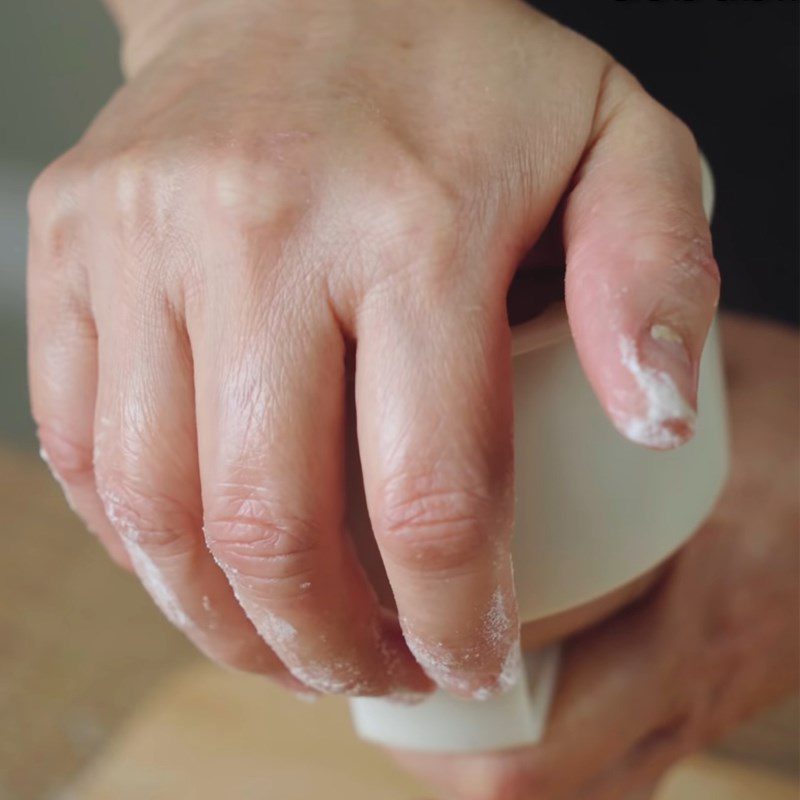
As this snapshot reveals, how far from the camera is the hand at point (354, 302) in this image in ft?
1.11

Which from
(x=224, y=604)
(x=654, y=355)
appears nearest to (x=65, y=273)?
(x=224, y=604)

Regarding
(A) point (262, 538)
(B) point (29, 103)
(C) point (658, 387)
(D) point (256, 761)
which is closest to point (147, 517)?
(A) point (262, 538)

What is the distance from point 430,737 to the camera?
0.51m

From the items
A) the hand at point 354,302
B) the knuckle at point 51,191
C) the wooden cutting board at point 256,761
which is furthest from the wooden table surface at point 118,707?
the knuckle at point 51,191

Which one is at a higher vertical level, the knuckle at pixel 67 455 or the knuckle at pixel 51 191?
the knuckle at pixel 51 191

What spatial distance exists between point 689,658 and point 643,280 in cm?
35

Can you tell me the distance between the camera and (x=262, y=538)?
369mm

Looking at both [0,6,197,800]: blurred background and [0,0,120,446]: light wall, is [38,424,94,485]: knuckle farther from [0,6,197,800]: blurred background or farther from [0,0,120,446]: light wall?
[0,0,120,446]: light wall

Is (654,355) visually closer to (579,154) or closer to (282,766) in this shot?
(579,154)

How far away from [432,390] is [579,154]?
10 cm

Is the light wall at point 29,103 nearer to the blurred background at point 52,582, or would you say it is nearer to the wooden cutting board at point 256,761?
the blurred background at point 52,582

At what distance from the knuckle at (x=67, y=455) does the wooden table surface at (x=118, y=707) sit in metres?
0.27

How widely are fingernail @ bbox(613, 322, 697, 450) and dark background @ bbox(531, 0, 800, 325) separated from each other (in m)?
0.44

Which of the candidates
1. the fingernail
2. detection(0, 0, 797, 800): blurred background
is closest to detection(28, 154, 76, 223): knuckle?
the fingernail
